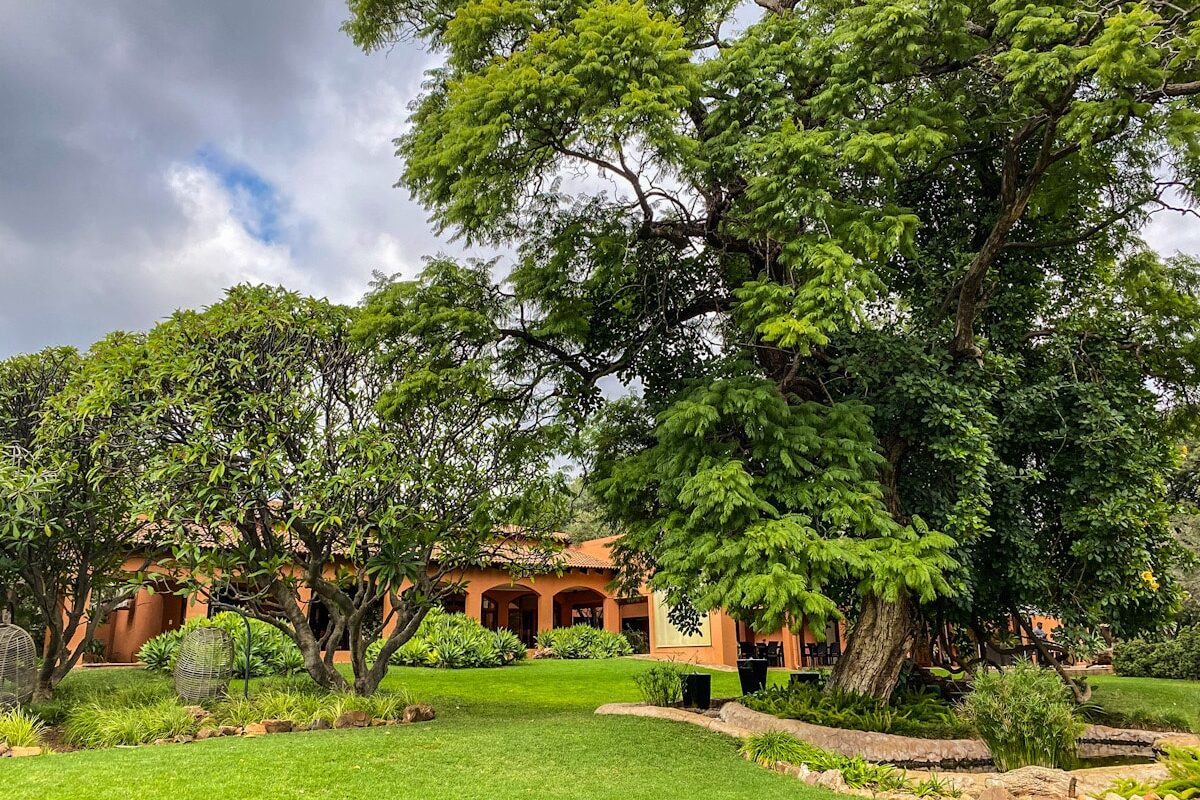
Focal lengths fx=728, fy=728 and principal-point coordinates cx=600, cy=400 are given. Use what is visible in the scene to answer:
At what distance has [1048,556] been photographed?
10586mm

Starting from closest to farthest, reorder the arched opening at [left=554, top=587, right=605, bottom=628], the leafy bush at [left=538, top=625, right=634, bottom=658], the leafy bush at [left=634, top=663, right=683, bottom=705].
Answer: the leafy bush at [left=634, top=663, right=683, bottom=705]
the leafy bush at [left=538, top=625, right=634, bottom=658]
the arched opening at [left=554, top=587, right=605, bottom=628]

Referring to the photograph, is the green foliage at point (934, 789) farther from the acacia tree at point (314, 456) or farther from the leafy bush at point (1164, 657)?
the leafy bush at point (1164, 657)

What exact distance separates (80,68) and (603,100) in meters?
9.20

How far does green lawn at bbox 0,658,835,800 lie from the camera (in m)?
5.66

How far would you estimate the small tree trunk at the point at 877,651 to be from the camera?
10.2 m

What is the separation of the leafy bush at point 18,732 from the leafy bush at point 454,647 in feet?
29.2

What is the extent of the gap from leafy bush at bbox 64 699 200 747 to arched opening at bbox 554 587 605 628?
20998 millimetres

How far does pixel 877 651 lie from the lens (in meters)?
10.3

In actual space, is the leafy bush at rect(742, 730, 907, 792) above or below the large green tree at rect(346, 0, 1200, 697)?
below

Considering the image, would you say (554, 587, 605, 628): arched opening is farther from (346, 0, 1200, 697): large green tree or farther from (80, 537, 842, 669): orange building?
(346, 0, 1200, 697): large green tree

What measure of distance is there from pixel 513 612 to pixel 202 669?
Result: 65.9ft

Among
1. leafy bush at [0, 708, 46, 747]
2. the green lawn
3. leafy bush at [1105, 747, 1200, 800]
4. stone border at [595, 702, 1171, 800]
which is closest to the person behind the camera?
leafy bush at [1105, 747, 1200, 800]


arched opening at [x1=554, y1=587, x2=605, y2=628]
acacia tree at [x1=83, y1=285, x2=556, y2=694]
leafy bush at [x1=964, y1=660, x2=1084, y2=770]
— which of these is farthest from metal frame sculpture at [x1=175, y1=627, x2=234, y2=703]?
arched opening at [x1=554, y1=587, x2=605, y2=628]

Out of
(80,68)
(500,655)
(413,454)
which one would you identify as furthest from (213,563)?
(500,655)
